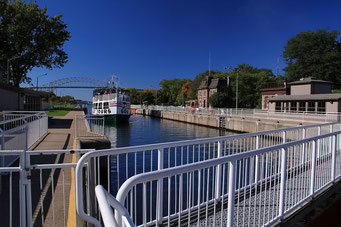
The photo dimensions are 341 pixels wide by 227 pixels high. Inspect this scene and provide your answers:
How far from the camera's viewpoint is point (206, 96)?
73.9 metres

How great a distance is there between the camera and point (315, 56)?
57.5 metres

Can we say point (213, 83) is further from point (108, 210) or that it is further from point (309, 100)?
point (108, 210)

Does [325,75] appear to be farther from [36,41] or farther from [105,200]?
[105,200]

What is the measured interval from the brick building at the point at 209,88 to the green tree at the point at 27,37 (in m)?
41.7

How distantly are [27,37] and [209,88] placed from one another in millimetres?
48488

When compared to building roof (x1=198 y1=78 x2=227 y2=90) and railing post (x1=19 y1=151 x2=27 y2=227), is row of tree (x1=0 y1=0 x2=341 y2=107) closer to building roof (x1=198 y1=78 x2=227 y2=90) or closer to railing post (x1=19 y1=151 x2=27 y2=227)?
building roof (x1=198 y1=78 x2=227 y2=90)

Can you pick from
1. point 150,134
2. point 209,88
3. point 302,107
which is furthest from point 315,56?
point 150,134

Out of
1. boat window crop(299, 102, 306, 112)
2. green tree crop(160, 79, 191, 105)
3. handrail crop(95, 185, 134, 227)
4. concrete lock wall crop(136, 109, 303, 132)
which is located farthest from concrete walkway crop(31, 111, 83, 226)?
green tree crop(160, 79, 191, 105)

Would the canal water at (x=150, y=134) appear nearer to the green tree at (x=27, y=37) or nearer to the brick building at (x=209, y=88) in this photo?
the green tree at (x=27, y=37)

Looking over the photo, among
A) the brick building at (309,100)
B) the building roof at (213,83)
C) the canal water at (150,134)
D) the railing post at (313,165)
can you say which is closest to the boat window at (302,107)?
the brick building at (309,100)

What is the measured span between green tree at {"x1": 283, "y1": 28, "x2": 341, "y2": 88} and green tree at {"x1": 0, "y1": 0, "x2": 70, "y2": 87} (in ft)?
166

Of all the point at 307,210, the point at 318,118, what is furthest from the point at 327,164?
the point at 318,118

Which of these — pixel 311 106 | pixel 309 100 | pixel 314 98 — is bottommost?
pixel 311 106

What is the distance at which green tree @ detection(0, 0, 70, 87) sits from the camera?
109 feet
